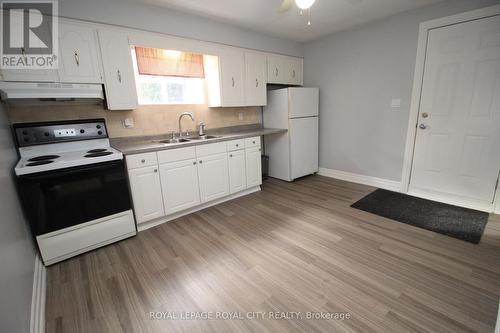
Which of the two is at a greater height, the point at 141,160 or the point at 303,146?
the point at 141,160

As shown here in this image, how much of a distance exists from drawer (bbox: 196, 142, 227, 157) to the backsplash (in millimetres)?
608

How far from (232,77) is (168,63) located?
889mm

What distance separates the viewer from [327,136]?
4.07 m

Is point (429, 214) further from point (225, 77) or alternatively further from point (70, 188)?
point (70, 188)

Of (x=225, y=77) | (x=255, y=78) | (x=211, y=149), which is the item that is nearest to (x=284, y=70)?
(x=255, y=78)

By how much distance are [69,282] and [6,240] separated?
721mm

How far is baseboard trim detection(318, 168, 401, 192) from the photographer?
3.34m

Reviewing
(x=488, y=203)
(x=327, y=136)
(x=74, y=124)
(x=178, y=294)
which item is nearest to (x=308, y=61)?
(x=327, y=136)

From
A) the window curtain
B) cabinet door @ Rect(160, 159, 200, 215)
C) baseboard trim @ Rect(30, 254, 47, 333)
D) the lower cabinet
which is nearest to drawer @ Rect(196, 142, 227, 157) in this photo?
the lower cabinet

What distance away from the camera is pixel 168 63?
2.88 metres

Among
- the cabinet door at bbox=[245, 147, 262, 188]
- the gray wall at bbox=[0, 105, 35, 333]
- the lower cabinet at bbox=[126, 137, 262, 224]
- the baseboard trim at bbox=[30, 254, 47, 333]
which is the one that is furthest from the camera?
the cabinet door at bbox=[245, 147, 262, 188]

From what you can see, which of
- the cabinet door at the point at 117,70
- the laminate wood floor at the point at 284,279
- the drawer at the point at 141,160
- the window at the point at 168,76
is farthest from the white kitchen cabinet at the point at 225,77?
the laminate wood floor at the point at 284,279

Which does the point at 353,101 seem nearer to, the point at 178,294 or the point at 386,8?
the point at 386,8

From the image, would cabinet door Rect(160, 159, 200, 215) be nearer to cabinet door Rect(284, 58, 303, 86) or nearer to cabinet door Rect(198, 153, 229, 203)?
cabinet door Rect(198, 153, 229, 203)
